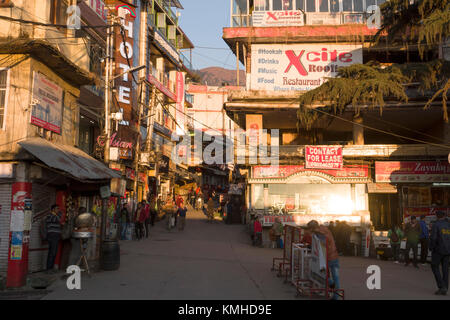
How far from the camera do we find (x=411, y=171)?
22219 millimetres

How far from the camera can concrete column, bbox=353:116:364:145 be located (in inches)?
955

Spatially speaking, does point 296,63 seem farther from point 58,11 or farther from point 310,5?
point 58,11

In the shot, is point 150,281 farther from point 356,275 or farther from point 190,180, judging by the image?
point 190,180

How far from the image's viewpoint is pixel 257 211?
23.1 metres

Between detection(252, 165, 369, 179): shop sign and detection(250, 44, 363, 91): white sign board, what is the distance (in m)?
5.71

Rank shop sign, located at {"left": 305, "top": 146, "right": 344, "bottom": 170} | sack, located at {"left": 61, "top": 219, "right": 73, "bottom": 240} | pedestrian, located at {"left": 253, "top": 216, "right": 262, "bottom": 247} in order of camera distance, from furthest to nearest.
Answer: shop sign, located at {"left": 305, "top": 146, "right": 344, "bottom": 170}, pedestrian, located at {"left": 253, "top": 216, "right": 262, "bottom": 247}, sack, located at {"left": 61, "top": 219, "right": 73, "bottom": 240}

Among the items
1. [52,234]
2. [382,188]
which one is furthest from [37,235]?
[382,188]

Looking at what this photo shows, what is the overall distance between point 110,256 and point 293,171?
13138mm

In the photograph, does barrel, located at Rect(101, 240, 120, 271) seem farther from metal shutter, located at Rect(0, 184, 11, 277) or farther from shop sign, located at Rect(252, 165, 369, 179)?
shop sign, located at Rect(252, 165, 369, 179)

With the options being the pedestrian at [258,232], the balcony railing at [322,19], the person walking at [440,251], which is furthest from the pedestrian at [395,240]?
the balcony railing at [322,19]

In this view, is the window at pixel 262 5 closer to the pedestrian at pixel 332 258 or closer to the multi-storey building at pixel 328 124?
the multi-storey building at pixel 328 124

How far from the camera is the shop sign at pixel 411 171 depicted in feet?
72.5

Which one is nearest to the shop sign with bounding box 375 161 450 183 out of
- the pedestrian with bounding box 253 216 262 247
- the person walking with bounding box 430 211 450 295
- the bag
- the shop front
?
the shop front

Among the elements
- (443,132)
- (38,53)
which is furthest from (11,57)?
(443,132)
